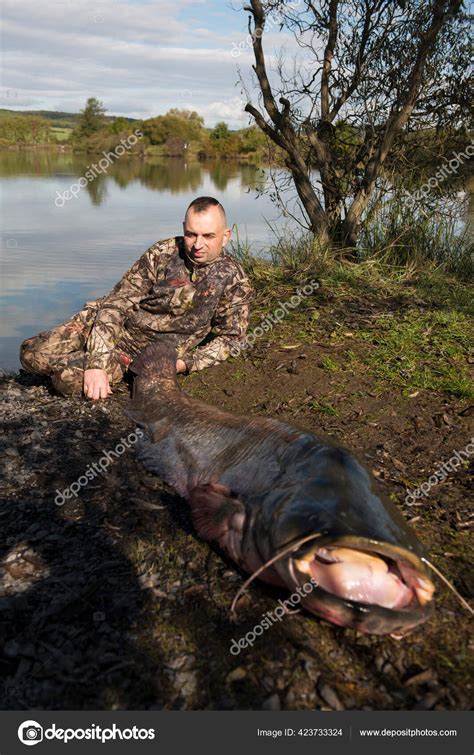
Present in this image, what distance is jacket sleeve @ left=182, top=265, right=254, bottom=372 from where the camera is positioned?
595 cm

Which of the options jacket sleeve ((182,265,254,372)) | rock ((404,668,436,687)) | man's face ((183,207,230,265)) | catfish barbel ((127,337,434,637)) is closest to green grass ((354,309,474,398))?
jacket sleeve ((182,265,254,372))

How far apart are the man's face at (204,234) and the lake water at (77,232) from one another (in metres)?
3.81

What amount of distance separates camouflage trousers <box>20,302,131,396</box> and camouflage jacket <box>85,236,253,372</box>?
24cm

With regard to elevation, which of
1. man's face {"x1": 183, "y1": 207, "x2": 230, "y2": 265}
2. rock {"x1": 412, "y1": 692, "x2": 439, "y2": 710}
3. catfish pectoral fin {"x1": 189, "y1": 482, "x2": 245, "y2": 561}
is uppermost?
man's face {"x1": 183, "y1": 207, "x2": 230, "y2": 265}

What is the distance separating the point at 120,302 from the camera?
19.5 feet

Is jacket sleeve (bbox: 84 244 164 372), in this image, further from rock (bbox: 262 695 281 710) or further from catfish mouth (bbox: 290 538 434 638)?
rock (bbox: 262 695 281 710)

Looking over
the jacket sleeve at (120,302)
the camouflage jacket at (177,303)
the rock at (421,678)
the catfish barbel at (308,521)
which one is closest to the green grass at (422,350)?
the camouflage jacket at (177,303)

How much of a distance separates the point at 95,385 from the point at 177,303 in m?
1.12

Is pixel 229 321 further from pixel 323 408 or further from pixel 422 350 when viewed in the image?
pixel 422 350

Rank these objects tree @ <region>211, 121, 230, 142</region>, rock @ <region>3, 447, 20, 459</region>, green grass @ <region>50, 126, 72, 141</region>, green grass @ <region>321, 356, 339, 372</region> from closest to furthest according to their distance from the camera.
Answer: rock @ <region>3, 447, 20, 459</region>, green grass @ <region>321, 356, 339, 372</region>, tree @ <region>211, 121, 230, 142</region>, green grass @ <region>50, 126, 72, 141</region>

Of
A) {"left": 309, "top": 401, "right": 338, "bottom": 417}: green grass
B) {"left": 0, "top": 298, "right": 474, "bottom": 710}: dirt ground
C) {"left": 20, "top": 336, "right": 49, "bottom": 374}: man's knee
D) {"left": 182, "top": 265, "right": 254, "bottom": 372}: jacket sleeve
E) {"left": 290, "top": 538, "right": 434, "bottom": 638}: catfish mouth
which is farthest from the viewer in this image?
{"left": 20, "top": 336, "right": 49, "bottom": 374}: man's knee

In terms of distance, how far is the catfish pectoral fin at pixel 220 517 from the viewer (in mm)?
3047

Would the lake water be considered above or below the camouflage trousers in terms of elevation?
below

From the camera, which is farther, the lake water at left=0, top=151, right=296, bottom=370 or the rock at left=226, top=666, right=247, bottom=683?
the lake water at left=0, top=151, right=296, bottom=370
